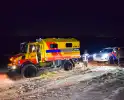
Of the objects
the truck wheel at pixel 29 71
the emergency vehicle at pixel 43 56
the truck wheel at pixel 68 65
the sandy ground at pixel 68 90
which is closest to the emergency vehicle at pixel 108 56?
the emergency vehicle at pixel 43 56

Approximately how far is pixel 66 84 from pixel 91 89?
210 centimetres

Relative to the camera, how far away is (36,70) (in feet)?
61.5

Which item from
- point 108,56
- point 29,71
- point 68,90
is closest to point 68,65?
point 29,71

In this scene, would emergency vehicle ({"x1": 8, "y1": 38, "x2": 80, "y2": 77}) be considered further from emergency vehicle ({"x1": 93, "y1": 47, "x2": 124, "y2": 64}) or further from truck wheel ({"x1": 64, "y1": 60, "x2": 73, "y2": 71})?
emergency vehicle ({"x1": 93, "y1": 47, "x2": 124, "y2": 64})

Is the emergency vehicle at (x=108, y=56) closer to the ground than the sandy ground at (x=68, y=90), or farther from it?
farther from it

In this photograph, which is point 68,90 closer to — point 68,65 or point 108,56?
point 68,65

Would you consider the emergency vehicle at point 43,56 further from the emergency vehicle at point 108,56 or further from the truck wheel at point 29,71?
the emergency vehicle at point 108,56

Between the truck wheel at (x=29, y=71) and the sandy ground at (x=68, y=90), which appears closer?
the sandy ground at (x=68, y=90)

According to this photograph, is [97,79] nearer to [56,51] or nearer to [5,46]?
[56,51]

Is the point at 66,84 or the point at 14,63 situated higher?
the point at 14,63

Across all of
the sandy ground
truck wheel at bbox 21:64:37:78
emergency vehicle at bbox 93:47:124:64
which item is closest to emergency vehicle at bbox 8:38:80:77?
truck wheel at bbox 21:64:37:78

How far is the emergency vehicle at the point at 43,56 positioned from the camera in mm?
18453

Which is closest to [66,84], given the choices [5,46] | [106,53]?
[106,53]

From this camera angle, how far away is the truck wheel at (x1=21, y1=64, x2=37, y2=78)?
60.3ft
